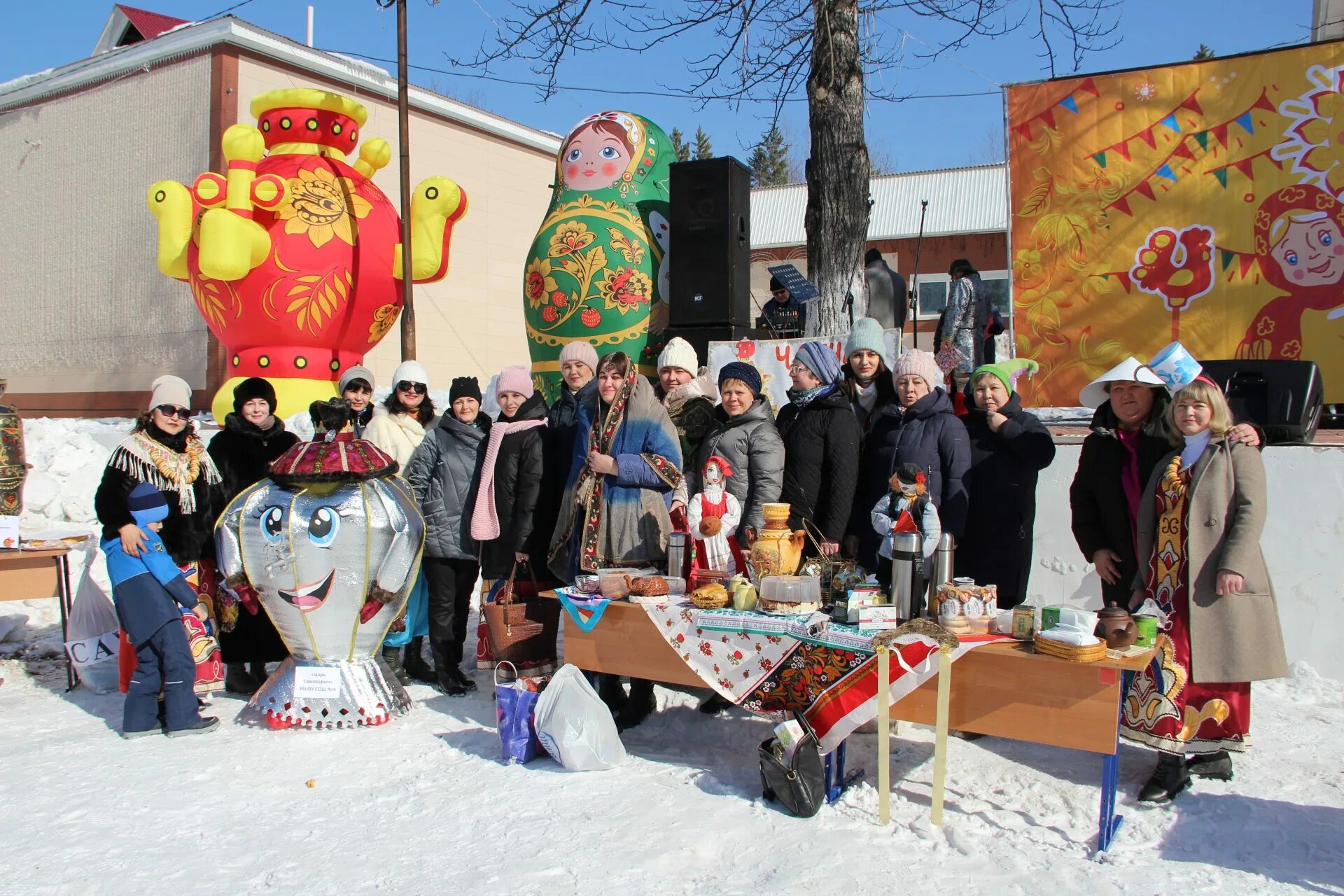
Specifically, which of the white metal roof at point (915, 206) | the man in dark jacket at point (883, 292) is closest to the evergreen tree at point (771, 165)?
the white metal roof at point (915, 206)

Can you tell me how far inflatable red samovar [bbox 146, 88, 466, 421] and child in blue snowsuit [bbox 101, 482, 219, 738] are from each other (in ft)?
12.8

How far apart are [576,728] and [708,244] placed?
423 cm

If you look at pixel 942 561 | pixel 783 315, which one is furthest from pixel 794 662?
pixel 783 315

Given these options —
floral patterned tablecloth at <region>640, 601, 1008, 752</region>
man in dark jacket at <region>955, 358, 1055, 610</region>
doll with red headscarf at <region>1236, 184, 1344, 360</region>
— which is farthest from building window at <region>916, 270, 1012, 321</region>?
floral patterned tablecloth at <region>640, 601, 1008, 752</region>

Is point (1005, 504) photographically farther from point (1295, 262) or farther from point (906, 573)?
point (1295, 262)

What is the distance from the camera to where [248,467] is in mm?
4793

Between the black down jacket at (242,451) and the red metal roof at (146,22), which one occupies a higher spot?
the red metal roof at (146,22)

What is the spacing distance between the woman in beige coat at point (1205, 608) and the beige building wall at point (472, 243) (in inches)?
477

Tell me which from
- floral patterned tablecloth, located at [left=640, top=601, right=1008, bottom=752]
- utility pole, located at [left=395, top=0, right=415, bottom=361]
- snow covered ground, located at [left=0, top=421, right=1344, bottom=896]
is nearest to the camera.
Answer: snow covered ground, located at [left=0, top=421, right=1344, bottom=896]

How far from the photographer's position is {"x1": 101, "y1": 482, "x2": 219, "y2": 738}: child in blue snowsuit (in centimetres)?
412

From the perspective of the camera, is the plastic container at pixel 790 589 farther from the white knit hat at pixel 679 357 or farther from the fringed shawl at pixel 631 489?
the white knit hat at pixel 679 357

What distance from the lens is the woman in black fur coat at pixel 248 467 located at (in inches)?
186

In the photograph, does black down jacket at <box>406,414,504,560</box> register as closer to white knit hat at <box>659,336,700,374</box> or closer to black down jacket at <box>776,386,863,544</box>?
white knit hat at <box>659,336,700,374</box>

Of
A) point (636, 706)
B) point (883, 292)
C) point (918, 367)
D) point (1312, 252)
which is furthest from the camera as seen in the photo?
point (883, 292)
